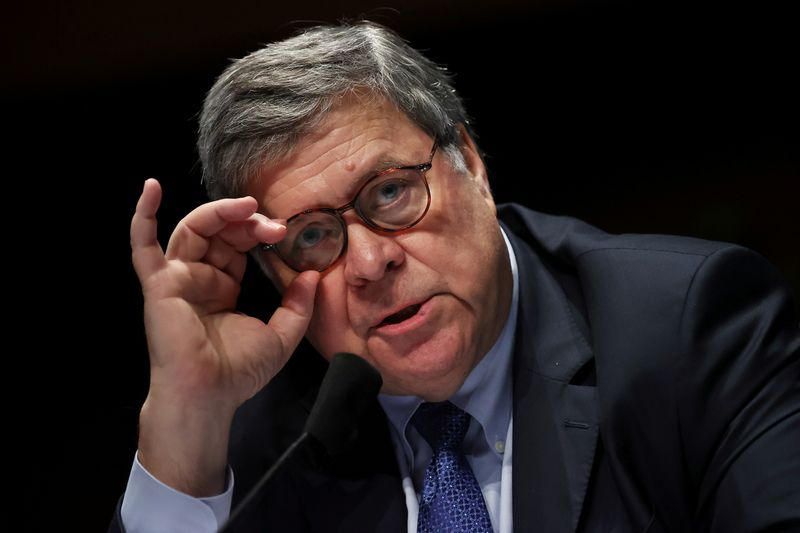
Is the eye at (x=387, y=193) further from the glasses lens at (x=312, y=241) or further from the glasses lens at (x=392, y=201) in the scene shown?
the glasses lens at (x=312, y=241)

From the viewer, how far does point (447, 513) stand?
2141mm

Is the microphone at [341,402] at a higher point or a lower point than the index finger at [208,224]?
lower

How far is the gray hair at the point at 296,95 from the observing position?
215 centimetres

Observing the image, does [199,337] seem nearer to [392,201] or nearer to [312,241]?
[312,241]

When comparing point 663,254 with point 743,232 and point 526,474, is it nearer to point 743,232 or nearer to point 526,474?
point 526,474

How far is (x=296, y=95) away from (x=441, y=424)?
32.5 inches

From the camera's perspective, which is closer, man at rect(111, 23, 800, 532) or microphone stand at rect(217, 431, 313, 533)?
microphone stand at rect(217, 431, 313, 533)

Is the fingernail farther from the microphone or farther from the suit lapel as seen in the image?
the suit lapel

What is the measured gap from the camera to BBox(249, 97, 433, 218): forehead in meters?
2.12

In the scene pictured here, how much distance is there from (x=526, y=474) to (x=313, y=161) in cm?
83

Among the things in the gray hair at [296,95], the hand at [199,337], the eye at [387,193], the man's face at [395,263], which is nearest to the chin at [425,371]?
the man's face at [395,263]

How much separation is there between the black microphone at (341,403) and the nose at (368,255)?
0.36 metres

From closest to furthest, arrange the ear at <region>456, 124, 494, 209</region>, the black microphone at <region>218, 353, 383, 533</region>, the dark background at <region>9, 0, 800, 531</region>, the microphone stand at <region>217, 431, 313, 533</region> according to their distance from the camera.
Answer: the microphone stand at <region>217, 431, 313, 533</region>, the black microphone at <region>218, 353, 383, 533</region>, the ear at <region>456, 124, 494, 209</region>, the dark background at <region>9, 0, 800, 531</region>

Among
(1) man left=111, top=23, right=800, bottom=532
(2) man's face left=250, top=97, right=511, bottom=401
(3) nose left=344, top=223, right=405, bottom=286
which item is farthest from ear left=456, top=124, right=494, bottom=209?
(3) nose left=344, top=223, right=405, bottom=286
